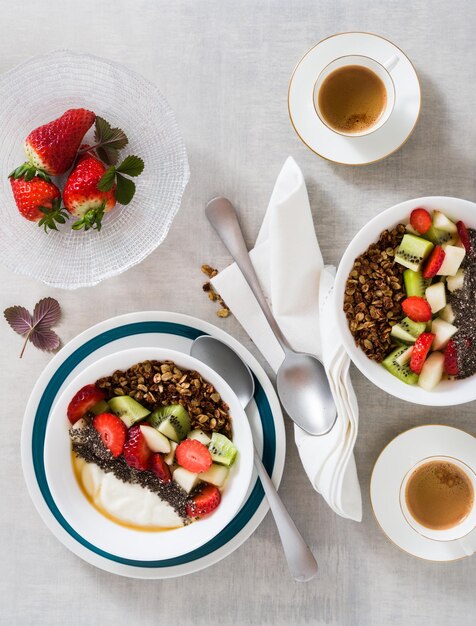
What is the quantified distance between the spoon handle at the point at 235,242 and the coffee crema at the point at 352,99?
29 centimetres

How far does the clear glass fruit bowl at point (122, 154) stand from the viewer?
1.34 meters

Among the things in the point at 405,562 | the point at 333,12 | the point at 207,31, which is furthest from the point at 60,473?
the point at 333,12

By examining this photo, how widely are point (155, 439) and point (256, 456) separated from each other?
225 mm

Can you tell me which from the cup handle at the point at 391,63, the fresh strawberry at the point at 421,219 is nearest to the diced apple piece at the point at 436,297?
the fresh strawberry at the point at 421,219

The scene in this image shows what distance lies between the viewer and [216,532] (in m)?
1.26

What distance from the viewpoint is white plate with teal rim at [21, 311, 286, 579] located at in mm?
1347

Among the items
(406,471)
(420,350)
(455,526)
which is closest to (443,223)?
(420,350)

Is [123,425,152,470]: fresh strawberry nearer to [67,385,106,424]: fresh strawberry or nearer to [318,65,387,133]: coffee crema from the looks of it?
[67,385,106,424]: fresh strawberry

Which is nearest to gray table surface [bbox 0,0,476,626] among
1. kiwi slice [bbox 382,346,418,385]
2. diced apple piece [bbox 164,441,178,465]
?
kiwi slice [bbox 382,346,418,385]

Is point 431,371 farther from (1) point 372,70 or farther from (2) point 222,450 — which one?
(1) point 372,70

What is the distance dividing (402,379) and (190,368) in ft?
1.43

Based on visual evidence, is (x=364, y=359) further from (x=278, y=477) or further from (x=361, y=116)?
(x=361, y=116)

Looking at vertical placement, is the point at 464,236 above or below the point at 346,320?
above

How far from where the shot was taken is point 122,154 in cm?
136
